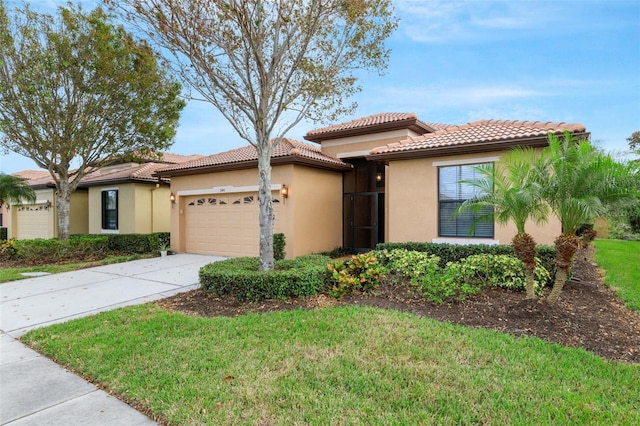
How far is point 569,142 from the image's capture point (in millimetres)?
6090

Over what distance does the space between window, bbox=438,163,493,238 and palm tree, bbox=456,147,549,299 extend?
3.56 metres

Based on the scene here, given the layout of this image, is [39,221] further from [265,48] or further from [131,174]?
[265,48]

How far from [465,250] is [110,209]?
54.7 ft

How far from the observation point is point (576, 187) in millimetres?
5645

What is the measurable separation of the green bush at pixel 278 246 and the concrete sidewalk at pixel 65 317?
2604 mm

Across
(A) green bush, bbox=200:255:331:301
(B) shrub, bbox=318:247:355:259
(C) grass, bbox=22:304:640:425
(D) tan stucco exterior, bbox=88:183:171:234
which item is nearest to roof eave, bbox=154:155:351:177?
(D) tan stucco exterior, bbox=88:183:171:234

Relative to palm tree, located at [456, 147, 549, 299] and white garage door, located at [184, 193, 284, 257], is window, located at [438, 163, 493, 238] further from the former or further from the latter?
white garage door, located at [184, 193, 284, 257]

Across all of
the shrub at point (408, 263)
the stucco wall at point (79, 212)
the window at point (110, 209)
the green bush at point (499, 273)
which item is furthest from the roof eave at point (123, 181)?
the green bush at point (499, 273)

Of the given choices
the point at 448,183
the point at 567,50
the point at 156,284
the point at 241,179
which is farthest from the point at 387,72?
the point at 156,284

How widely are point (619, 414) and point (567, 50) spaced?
10.8 m

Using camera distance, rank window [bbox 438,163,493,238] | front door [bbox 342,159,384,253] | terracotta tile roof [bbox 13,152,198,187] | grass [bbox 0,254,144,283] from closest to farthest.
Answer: window [bbox 438,163,493,238] < grass [bbox 0,254,144,283] < front door [bbox 342,159,384,253] < terracotta tile roof [bbox 13,152,198,187]

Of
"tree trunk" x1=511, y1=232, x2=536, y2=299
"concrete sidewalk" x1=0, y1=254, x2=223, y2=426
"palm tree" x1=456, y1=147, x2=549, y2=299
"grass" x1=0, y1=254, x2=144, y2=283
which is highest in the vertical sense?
"palm tree" x1=456, y1=147, x2=549, y2=299

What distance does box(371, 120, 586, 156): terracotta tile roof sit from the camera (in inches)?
358

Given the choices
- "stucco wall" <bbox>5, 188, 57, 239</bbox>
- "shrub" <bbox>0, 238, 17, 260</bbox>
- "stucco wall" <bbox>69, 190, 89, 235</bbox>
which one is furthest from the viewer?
"stucco wall" <bbox>5, 188, 57, 239</bbox>
